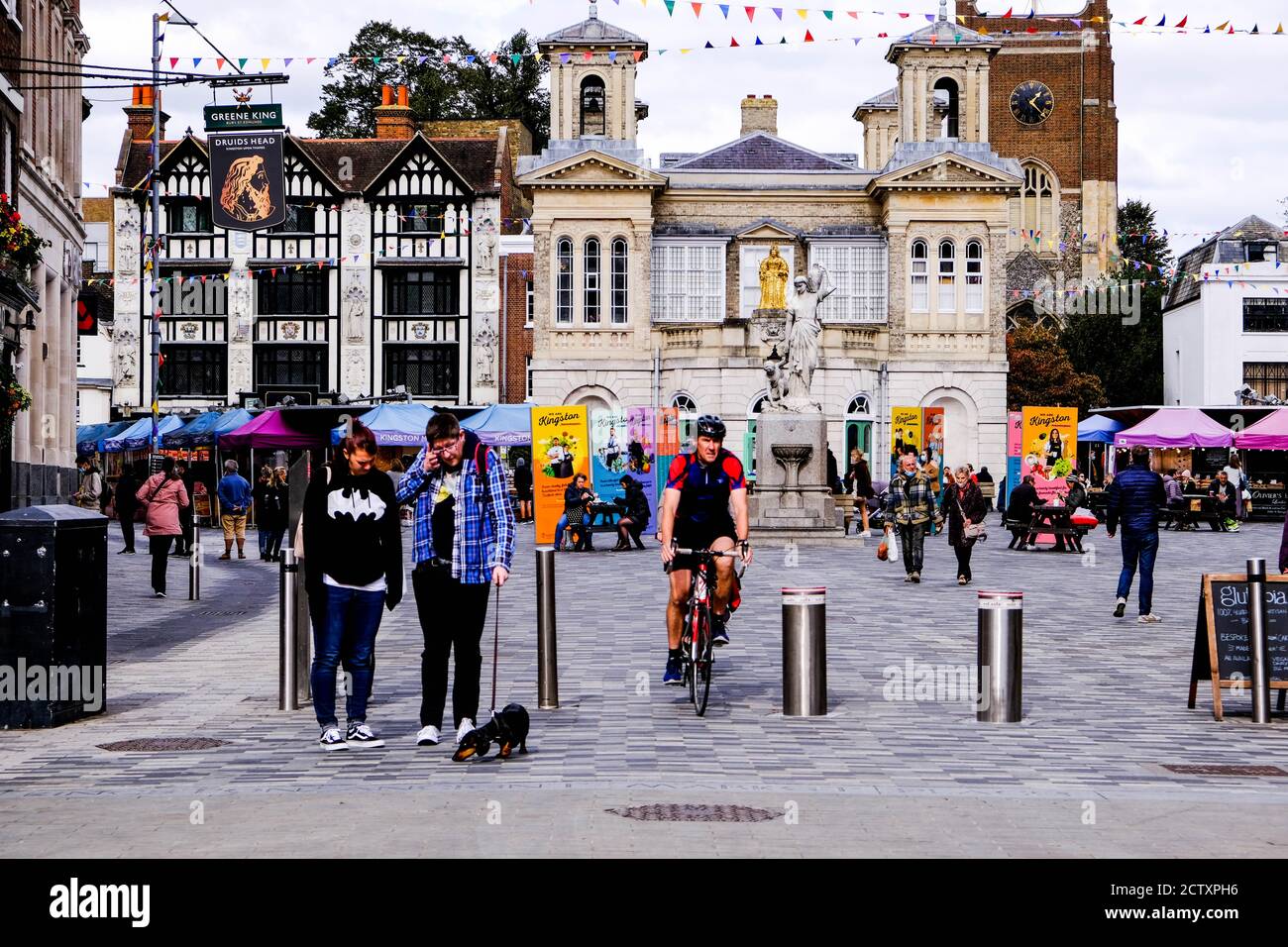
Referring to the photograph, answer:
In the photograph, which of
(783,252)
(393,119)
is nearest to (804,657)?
(783,252)

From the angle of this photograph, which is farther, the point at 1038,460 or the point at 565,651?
the point at 1038,460

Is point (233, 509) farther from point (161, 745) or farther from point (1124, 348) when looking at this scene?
point (1124, 348)

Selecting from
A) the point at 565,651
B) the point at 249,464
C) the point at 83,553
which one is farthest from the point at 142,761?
the point at 249,464

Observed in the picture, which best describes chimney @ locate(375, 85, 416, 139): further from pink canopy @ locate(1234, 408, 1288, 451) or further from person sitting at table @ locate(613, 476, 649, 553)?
person sitting at table @ locate(613, 476, 649, 553)

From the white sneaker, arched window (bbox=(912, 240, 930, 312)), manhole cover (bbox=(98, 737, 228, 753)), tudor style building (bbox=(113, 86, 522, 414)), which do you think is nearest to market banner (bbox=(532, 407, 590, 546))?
manhole cover (bbox=(98, 737, 228, 753))

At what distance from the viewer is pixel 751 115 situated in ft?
213

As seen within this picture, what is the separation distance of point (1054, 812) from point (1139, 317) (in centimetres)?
6895

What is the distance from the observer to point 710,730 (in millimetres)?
10414

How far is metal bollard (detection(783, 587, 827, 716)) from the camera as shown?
→ 36.2 feet

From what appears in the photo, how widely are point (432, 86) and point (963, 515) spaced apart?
55660 millimetres

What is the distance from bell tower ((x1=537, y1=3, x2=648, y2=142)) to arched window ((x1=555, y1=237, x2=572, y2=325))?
3435mm

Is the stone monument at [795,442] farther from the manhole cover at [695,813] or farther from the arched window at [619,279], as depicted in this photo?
the manhole cover at [695,813]
